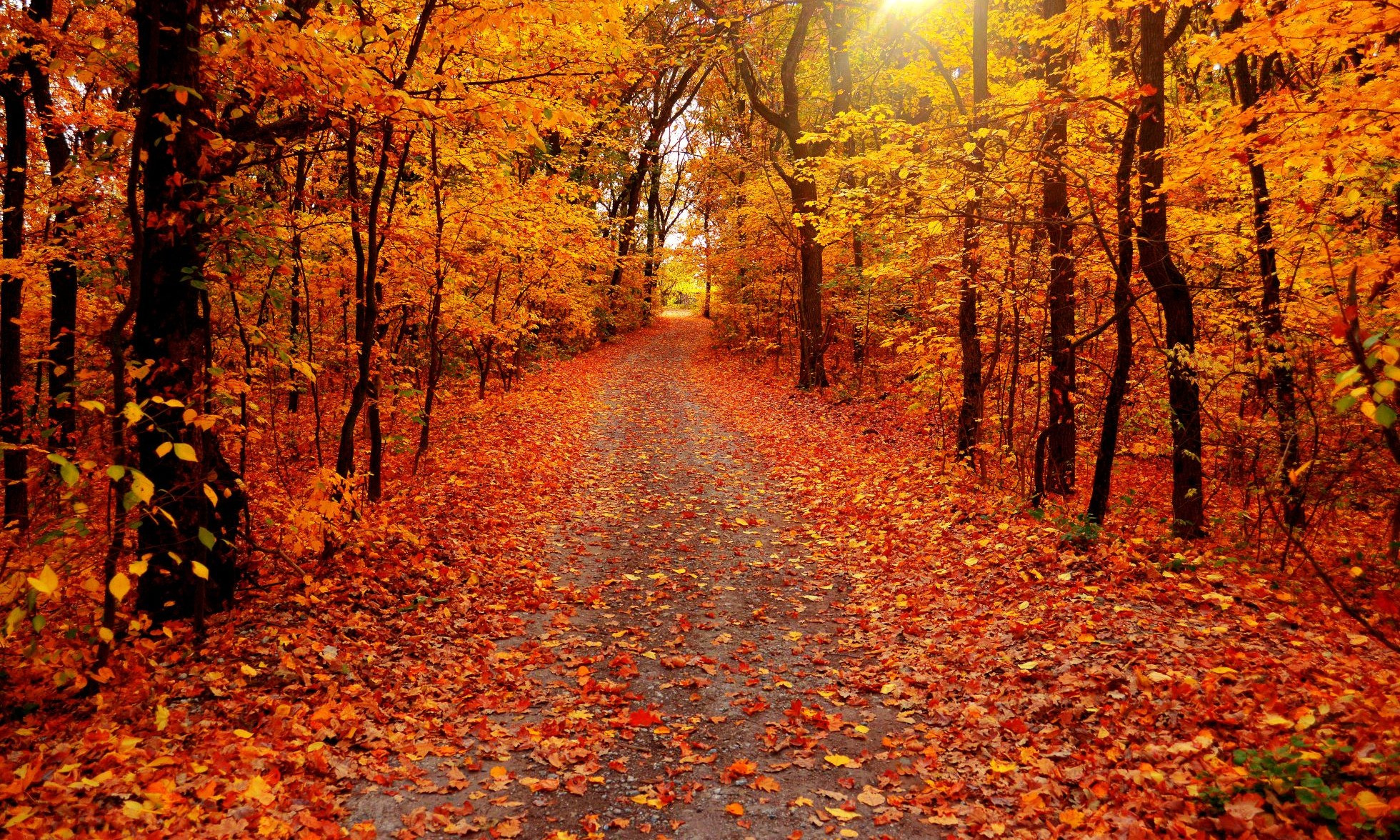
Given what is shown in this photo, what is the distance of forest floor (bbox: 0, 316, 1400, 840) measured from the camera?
4016mm

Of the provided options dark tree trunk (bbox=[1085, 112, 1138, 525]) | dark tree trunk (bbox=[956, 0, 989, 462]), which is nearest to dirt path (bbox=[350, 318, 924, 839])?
dark tree trunk (bbox=[1085, 112, 1138, 525])

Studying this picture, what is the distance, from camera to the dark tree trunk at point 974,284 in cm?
998

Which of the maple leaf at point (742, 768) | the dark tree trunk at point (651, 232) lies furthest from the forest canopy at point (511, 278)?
the dark tree trunk at point (651, 232)

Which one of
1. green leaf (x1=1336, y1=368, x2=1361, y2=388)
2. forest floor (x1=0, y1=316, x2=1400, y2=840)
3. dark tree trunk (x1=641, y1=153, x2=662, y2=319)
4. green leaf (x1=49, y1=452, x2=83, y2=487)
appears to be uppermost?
dark tree trunk (x1=641, y1=153, x2=662, y2=319)

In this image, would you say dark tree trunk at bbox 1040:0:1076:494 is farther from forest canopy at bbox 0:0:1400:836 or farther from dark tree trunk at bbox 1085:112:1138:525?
dark tree trunk at bbox 1085:112:1138:525

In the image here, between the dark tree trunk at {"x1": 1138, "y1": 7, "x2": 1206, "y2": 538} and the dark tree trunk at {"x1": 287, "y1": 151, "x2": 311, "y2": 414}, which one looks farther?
the dark tree trunk at {"x1": 287, "y1": 151, "x2": 311, "y2": 414}

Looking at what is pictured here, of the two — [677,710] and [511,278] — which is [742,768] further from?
[511,278]

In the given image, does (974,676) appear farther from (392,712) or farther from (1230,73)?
(1230,73)

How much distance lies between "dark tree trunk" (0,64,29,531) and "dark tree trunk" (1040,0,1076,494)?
43.4ft

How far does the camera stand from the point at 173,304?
18.3ft

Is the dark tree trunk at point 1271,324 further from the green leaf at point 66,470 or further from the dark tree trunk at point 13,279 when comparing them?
the dark tree trunk at point 13,279

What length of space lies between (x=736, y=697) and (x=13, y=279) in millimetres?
11672

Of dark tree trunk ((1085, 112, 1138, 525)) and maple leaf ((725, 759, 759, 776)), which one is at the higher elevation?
dark tree trunk ((1085, 112, 1138, 525))

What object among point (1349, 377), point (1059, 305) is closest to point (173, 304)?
point (1349, 377)
